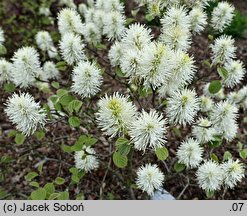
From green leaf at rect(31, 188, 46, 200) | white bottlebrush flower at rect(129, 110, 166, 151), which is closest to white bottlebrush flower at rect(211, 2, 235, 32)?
white bottlebrush flower at rect(129, 110, 166, 151)

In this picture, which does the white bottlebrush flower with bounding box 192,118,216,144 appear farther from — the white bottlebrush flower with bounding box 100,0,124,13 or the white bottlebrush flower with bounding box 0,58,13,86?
the white bottlebrush flower with bounding box 0,58,13,86

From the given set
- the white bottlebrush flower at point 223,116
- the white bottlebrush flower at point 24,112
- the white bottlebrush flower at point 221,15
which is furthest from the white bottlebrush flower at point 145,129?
the white bottlebrush flower at point 221,15

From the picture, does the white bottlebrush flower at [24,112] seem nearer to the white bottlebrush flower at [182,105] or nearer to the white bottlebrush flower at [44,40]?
the white bottlebrush flower at [182,105]

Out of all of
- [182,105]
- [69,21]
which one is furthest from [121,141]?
[69,21]

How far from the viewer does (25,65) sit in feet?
5.62

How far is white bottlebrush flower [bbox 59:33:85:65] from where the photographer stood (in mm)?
1707

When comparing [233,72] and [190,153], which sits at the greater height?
[233,72]

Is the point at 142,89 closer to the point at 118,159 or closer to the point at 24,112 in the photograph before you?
the point at 118,159

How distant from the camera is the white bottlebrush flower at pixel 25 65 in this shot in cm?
170

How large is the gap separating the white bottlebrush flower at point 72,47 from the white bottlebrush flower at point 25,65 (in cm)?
13

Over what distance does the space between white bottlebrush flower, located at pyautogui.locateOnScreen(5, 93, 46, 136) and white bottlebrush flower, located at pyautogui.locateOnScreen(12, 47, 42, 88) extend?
0.85 feet

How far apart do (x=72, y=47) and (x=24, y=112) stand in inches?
15.9

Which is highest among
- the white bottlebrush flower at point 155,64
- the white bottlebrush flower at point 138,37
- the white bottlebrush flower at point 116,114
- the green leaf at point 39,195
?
the white bottlebrush flower at point 138,37
